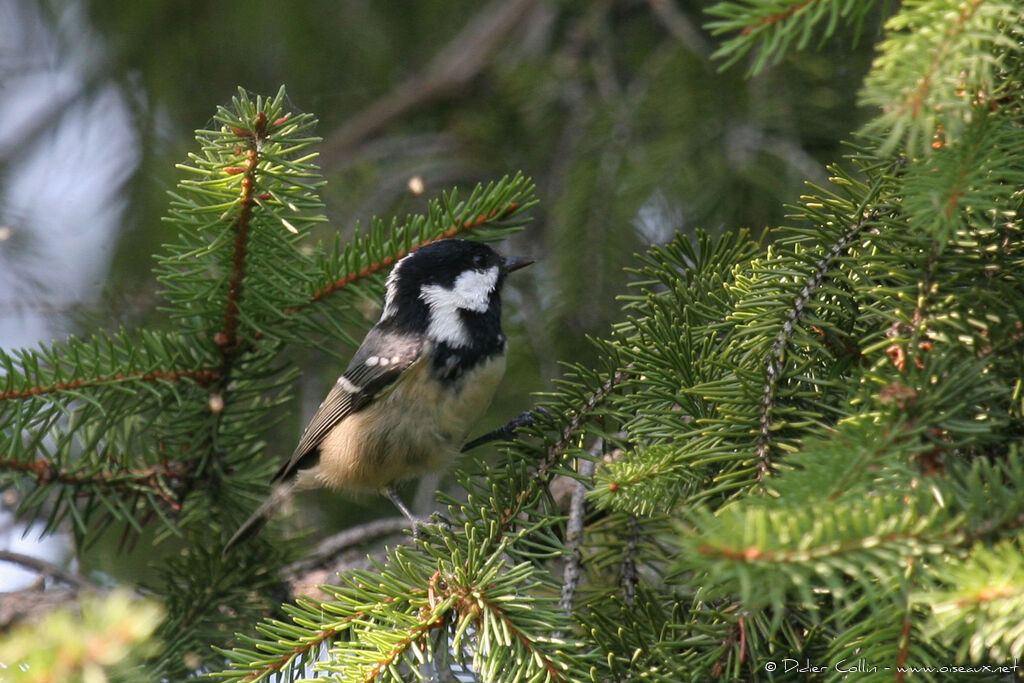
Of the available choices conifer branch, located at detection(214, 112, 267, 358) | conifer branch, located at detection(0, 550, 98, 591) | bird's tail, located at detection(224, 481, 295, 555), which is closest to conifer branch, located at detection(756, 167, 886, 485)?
conifer branch, located at detection(214, 112, 267, 358)

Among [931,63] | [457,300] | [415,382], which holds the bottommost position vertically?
[931,63]

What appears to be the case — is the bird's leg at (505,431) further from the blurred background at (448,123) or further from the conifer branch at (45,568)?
the conifer branch at (45,568)

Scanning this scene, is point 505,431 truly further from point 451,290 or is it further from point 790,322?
point 790,322

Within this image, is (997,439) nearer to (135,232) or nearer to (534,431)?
(534,431)

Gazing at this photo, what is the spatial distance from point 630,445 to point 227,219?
0.94 meters

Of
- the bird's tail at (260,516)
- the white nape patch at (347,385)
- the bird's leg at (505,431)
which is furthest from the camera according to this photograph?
the white nape patch at (347,385)

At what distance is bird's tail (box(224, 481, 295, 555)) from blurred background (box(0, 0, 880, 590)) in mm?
799

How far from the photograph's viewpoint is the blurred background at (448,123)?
10.0 feet

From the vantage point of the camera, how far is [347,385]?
2.80 m

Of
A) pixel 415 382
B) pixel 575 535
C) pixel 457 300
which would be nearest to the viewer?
pixel 575 535

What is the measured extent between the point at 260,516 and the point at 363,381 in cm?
53

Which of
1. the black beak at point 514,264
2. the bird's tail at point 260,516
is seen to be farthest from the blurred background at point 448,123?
the bird's tail at point 260,516

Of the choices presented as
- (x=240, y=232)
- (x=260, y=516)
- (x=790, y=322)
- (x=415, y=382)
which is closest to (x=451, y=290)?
(x=415, y=382)

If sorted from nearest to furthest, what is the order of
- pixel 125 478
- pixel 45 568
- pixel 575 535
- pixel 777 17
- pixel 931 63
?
pixel 931 63
pixel 777 17
pixel 575 535
pixel 125 478
pixel 45 568
